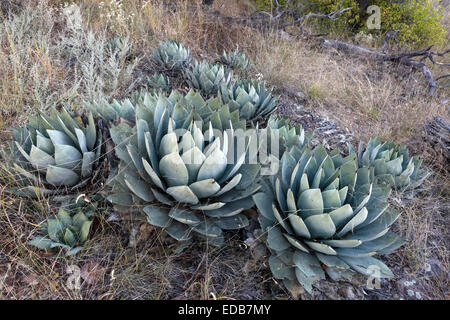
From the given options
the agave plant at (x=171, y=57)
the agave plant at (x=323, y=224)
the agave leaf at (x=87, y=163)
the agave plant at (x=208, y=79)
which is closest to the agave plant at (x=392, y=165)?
the agave plant at (x=323, y=224)

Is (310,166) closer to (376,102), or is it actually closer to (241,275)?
(241,275)

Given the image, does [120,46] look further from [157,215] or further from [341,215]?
[341,215]

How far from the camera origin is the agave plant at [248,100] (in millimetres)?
2271

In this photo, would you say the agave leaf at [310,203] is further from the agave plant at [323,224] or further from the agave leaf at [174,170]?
the agave leaf at [174,170]

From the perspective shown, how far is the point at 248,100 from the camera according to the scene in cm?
229

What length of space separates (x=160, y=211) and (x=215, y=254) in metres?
0.39

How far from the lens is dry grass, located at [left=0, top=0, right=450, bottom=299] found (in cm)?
136

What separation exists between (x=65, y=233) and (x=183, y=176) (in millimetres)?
671

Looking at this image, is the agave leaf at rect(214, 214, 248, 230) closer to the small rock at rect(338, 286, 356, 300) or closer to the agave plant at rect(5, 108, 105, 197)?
the small rock at rect(338, 286, 356, 300)

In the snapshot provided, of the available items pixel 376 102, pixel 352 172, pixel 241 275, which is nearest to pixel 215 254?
pixel 241 275

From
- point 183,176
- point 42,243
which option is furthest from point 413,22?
point 42,243

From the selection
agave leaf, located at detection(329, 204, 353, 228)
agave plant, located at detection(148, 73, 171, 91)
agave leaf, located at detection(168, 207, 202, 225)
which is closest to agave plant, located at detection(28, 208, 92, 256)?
agave leaf, located at detection(168, 207, 202, 225)

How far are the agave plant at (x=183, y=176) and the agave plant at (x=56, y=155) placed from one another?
0.89 ft

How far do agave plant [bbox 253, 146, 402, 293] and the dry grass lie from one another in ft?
0.66
